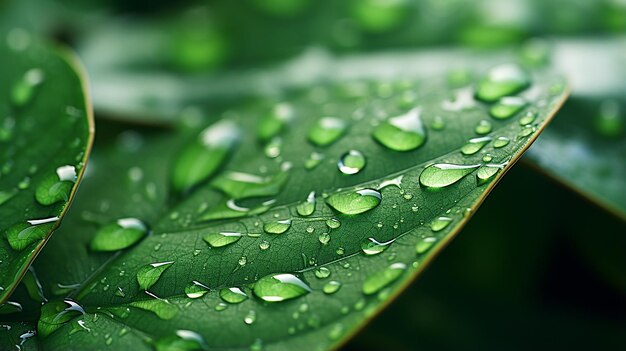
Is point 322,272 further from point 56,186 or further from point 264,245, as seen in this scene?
point 56,186

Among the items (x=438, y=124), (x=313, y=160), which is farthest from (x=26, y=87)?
(x=438, y=124)

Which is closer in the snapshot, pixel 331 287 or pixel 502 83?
pixel 331 287

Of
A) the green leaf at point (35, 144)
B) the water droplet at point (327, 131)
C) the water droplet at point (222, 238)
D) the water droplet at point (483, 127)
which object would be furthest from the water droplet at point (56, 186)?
the water droplet at point (483, 127)

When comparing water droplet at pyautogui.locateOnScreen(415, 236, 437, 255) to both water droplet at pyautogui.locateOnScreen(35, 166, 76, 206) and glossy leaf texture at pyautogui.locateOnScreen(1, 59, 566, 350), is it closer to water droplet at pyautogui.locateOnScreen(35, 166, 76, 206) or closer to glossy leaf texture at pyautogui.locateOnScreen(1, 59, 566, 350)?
glossy leaf texture at pyautogui.locateOnScreen(1, 59, 566, 350)

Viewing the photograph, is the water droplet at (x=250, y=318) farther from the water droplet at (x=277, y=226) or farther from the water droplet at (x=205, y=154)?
the water droplet at (x=205, y=154)

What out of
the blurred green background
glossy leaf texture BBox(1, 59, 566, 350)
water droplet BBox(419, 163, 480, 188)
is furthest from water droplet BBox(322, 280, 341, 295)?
the blurred green background

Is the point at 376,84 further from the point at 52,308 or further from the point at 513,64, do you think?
the point at 52,308
